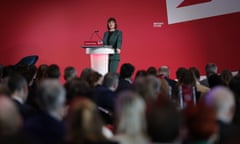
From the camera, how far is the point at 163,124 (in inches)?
95.2

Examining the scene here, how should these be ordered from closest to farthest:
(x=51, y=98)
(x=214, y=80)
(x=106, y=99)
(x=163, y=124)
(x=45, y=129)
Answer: (x=163, y=124) → (x=45, y=129) → (x=51, y=98) → (x=106, y=99) → (x=214, y=80)

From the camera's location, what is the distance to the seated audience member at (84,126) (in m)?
2.61

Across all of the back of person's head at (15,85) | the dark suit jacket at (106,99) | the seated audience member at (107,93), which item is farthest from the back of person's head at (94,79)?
the back of person's head at (15,85)

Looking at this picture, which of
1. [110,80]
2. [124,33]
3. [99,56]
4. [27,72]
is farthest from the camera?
[124,33]

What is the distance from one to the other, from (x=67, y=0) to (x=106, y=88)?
5801 millimetres

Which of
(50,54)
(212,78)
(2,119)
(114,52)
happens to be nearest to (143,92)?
(2,119)

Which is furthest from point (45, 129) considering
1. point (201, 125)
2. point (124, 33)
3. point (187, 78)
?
point (124, 33)

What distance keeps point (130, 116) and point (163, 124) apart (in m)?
0.31

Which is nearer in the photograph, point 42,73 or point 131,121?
point 131,121

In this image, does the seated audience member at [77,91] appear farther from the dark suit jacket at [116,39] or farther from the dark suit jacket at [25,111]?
the dark suit jacket at [116,39]

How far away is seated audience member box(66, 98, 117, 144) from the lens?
2607 mm

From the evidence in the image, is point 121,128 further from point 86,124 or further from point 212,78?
point 212,78

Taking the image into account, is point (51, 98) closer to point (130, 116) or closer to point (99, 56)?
point (130, 116)

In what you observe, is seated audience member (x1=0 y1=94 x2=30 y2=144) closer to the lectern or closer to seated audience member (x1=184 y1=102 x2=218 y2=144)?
seated audience member (x1=184 y1=102 x2=218 y2=144)
